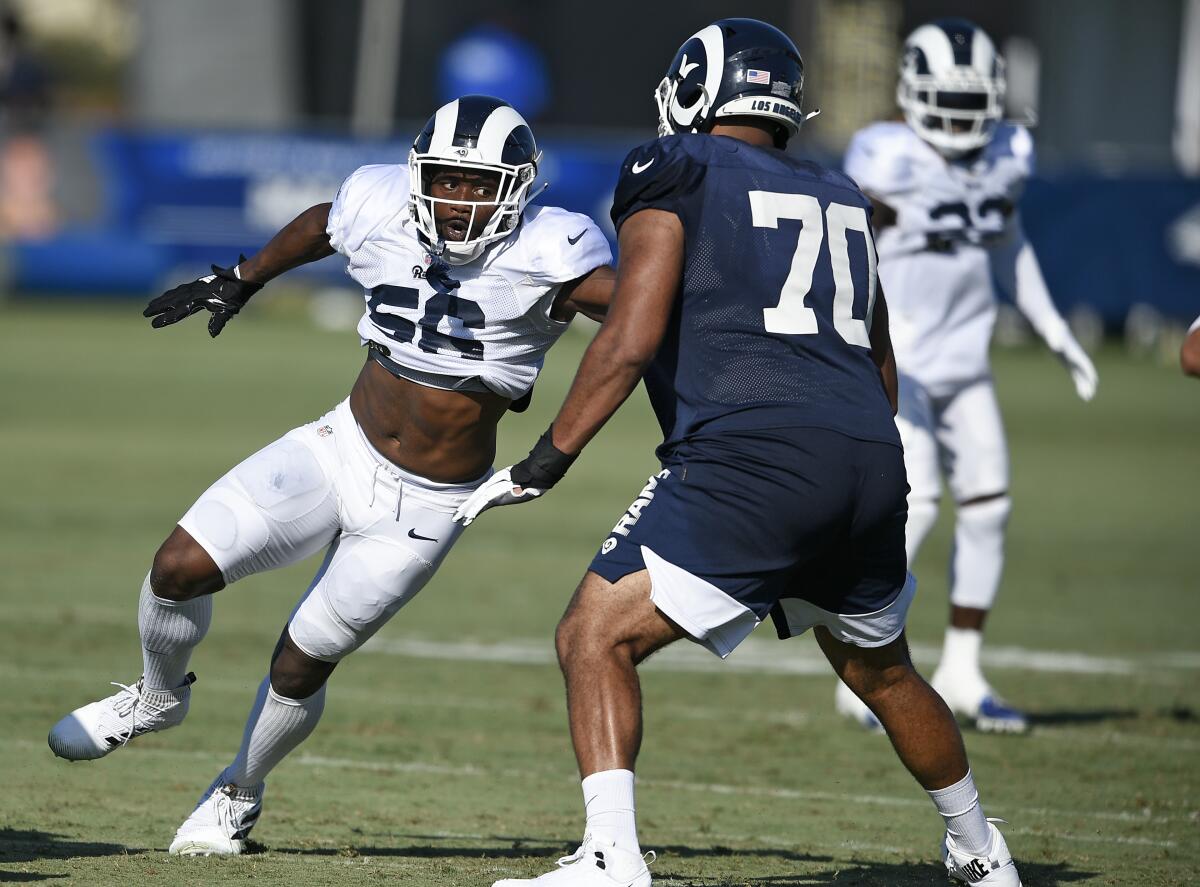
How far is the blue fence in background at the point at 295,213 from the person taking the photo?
69.7 ft

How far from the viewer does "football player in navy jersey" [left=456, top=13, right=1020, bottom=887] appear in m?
4.26

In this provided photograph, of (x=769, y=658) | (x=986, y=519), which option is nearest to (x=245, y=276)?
(x=986, y=519)

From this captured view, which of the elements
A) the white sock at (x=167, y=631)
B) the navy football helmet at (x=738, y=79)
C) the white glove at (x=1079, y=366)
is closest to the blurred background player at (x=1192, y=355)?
the navy football helmet at (x=738, y=79)

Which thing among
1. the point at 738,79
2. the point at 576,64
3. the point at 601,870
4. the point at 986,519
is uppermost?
the point at 738,79

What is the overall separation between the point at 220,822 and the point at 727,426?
192cm

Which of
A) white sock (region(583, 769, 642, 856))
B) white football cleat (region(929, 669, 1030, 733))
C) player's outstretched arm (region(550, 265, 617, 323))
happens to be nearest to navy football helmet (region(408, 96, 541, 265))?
player's outstretched arm (region(550, 265, 617, 323))

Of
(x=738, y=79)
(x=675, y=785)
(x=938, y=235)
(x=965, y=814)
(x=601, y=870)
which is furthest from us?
(x=938, y=235)

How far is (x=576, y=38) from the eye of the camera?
26.4 metres

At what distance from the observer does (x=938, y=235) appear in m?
7.55

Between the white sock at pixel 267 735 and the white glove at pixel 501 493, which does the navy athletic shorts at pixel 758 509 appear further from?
the white sock at pixel 267 735

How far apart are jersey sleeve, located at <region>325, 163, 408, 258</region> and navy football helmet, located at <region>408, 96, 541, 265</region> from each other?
0.17m

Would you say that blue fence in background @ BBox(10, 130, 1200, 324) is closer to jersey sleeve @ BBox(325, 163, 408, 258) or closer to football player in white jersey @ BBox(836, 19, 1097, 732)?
football player in white jersey @ BBox(836, 19, 1097, 732)

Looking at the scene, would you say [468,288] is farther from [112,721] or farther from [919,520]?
[919,520]

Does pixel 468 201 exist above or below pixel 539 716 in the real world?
above
